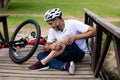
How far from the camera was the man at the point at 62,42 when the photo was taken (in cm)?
625

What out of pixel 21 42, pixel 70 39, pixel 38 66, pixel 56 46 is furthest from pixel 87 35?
pixel 21 42

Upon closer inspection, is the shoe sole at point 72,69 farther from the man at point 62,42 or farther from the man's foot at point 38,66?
the man's foot at point 38,66

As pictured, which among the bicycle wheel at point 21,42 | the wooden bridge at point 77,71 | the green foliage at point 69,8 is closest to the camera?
the wooden bridge at point 77,71

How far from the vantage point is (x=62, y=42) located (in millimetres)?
6195

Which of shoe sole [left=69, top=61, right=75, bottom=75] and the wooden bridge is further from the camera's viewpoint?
shoe sole [left=69, top=61, right=75, bottom=75]

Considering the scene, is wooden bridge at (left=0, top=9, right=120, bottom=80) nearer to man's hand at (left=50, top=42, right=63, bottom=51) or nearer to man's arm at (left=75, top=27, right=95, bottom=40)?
man's arm at (left=75, top=27, right=95, bottom=40)

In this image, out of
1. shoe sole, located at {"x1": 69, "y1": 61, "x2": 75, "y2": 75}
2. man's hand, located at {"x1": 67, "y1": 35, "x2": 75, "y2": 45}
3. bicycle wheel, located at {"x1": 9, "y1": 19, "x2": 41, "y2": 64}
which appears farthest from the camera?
bicycle wheel, located at {"x1": 9, "y1": 19, "x2": 41, "y2": 64}

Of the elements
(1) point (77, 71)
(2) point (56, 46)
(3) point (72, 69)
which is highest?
(2) point (56, 46)

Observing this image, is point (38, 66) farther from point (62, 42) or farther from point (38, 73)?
point (62, 42)

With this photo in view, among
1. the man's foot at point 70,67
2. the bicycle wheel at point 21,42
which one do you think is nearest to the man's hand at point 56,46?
the man's foot at point 70,67

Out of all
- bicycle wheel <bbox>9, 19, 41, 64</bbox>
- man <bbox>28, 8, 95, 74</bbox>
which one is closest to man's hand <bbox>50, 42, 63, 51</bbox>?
man <bbox>28, 8, 95, 74</bbox>

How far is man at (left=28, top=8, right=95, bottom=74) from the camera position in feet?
20.5

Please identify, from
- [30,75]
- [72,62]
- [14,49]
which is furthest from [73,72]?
[14,49]

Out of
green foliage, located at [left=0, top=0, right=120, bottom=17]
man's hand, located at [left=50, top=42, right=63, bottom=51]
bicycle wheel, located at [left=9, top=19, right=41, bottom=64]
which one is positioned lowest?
green foliage, located at [left=0, top=0, right=120, bottom=17]
